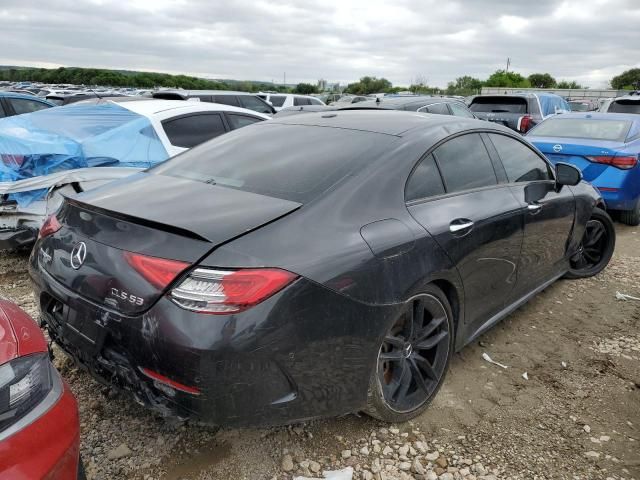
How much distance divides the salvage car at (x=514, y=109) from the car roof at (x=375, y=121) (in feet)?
27.6

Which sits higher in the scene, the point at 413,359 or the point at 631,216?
the point at 413,359

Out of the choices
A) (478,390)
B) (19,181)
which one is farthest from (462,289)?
(19,181)

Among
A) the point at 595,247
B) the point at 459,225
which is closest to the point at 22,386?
the point at 459,225

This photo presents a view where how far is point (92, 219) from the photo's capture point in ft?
7.27

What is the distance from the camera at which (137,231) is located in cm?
204

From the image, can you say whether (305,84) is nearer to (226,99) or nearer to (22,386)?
(226,99)

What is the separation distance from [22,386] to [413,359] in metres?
1.76

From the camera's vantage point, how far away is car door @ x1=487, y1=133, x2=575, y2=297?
3.38 meters

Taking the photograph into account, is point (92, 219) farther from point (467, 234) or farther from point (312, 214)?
point (467, 234)

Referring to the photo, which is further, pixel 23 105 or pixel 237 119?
pixel 23 105

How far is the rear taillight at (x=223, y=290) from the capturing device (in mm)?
1817

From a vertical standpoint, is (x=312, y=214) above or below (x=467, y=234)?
above

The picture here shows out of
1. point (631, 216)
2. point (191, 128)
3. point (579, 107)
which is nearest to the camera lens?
point (191, 128)

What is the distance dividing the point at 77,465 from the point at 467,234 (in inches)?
80.5
